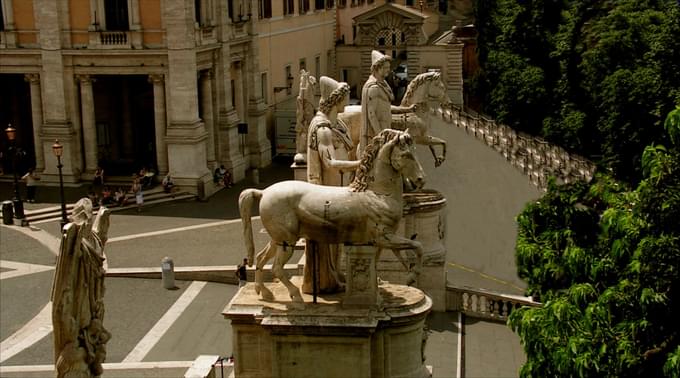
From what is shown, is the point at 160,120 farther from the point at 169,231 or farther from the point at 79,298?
the point at 79,298

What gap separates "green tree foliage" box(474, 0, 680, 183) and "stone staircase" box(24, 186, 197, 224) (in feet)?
50.3

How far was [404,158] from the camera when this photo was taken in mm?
12430

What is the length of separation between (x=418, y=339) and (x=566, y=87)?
103 ft

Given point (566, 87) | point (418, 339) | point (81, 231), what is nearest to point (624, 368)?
point (418, 339)

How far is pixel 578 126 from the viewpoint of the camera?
4056cm

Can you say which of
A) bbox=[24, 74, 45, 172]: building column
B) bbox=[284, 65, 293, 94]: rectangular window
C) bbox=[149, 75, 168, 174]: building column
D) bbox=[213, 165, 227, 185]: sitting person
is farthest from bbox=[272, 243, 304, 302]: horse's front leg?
bbox=[284, 65, 293, 94]: rectangular window

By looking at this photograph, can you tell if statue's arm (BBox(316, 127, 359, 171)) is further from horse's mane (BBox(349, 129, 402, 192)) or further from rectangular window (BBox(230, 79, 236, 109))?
rectangular window (BBox(230, 79, 236, 109))

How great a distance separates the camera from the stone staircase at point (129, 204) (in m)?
33.5

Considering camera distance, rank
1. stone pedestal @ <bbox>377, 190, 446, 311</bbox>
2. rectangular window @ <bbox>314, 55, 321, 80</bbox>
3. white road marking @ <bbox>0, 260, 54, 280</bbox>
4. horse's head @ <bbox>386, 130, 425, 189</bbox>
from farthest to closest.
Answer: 1. rectangular window @ <bbox>314, 55, 321, 80</bbox>
2. white road marking @ <bbox>0, 260, 54, 280</bbox>
3. stone pedestal @ <bbox>377, 190, 446, 311</bbox>
4. horse's head @ <bbox>386, 130, 425, 189</bbox>

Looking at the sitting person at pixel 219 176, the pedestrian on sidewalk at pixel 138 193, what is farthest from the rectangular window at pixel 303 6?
the pedestrian on sidewalk at pixel 138 193

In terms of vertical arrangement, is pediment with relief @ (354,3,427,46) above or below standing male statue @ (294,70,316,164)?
above

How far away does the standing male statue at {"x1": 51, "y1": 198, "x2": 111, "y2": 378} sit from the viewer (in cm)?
998

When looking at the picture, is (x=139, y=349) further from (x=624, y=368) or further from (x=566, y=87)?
(x=566, y=87)

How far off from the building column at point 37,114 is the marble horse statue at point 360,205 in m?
27.4
